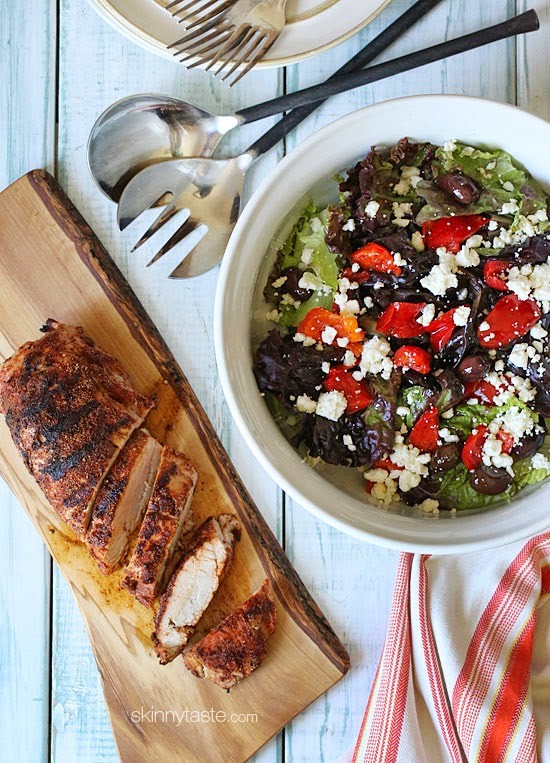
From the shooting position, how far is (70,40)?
7.02 feet

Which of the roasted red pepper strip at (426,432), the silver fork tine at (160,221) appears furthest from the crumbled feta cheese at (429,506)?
the silver fork tine at (160,221)

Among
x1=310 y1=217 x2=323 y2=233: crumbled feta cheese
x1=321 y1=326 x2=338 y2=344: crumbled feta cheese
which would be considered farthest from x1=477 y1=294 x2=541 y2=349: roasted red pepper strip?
x1=310 y1=217 x2=323 y2=233: crumbled feta cheese

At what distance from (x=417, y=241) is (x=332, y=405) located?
0.42m

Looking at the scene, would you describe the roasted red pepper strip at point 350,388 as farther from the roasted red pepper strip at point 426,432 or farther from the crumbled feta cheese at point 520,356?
the crumbled feta cheese at point 520,356

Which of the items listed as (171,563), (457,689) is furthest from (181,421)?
(457,689)

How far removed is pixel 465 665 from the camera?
81.1 inches

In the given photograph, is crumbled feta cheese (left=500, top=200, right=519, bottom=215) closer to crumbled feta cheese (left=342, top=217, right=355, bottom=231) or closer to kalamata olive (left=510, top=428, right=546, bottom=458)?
crumbled feta cheese (left=342, top=217, right=355, bottom=231)

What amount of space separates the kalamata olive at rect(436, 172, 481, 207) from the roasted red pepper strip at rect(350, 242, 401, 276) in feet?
0.63

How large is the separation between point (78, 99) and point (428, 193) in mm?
1014

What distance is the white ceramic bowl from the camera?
1.71 m

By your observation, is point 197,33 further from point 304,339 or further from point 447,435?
point 447,435

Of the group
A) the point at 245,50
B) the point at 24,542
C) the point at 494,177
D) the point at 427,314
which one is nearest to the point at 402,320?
the point at 427,314

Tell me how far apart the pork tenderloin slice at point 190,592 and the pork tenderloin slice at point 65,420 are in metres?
0.30

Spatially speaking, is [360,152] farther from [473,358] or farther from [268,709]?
[268,709]
